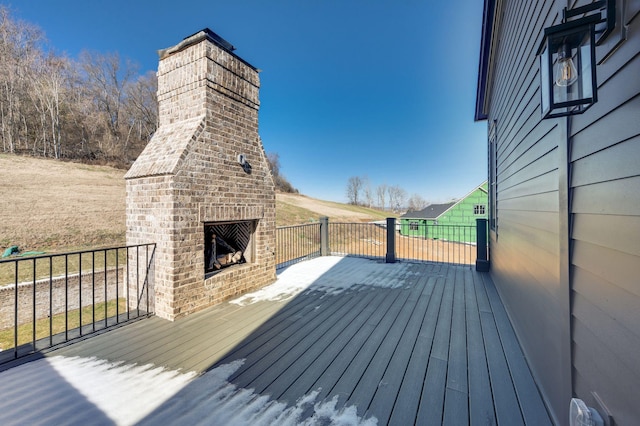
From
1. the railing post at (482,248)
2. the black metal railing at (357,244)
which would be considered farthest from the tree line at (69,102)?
the railing post at (482,248)

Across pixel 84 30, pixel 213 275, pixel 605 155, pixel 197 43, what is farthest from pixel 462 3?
pixel 84 30

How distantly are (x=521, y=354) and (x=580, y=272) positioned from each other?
1.63 meters

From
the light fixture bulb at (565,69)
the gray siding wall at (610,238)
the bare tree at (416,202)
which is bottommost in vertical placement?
the gray siding wall at (610,238)

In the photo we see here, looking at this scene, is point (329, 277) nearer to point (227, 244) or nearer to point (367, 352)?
point (227, 244)

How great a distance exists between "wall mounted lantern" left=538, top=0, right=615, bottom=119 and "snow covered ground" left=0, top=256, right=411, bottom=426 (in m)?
2.10

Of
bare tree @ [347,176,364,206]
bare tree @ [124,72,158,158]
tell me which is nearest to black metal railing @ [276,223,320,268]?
bare tree @ [124,72,158,158]

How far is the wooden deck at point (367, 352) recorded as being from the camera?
1.81 metres

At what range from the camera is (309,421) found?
5.34ft

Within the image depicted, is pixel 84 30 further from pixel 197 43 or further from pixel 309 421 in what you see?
pixel 309 421

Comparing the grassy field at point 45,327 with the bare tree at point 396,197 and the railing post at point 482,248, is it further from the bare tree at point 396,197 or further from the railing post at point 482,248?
the bare tree at point 396,197

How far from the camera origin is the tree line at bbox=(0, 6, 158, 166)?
1750 centimetres

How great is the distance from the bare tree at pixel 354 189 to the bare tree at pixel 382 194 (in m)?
4.50

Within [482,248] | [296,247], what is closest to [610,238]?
[482,248]

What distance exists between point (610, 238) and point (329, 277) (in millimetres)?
4403
